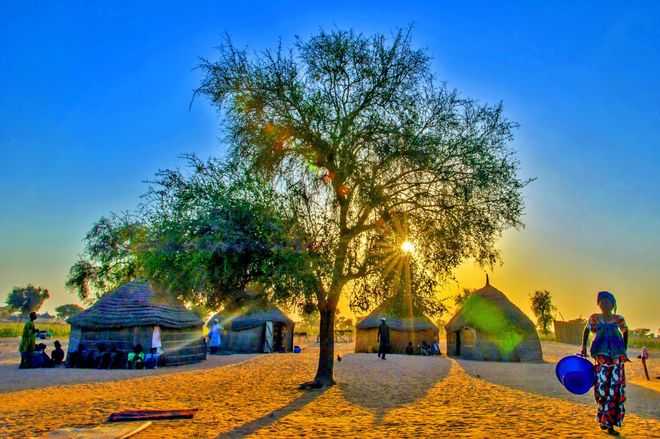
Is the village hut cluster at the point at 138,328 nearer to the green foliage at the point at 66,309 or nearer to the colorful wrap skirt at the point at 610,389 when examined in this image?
the colorful wrap skirt at the point at 610,389

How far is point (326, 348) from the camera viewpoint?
1440 centimetres

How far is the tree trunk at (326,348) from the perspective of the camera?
14.2 metres

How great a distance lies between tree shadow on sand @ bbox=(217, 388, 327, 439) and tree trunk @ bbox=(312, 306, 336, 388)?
111 cm

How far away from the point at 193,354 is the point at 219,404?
13812 mm

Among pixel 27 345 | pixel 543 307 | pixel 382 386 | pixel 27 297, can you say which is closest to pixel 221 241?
pixel 382 386

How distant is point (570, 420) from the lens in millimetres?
9266

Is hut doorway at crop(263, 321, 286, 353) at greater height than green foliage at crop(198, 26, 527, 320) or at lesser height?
lesser

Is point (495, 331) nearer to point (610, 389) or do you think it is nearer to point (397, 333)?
→ point (397, 333)

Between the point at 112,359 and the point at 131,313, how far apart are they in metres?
2.23

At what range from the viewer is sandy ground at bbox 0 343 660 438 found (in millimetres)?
8188

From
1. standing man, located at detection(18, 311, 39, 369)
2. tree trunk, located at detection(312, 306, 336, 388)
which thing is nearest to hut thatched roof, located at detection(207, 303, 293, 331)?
standing man, located at detection(18, 311, 39, 369)

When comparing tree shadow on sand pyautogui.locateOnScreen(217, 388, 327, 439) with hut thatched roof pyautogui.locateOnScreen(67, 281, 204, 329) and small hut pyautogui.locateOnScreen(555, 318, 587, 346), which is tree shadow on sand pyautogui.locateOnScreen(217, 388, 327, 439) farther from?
small hut pyautogui.locateOnScreen(555, 318, 587, 346)

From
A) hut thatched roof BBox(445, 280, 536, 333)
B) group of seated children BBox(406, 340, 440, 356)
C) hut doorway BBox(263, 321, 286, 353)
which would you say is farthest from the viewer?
group of seated children BBox(406, 340, 440, 356)

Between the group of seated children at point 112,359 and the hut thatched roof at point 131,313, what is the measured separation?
1248 mm
